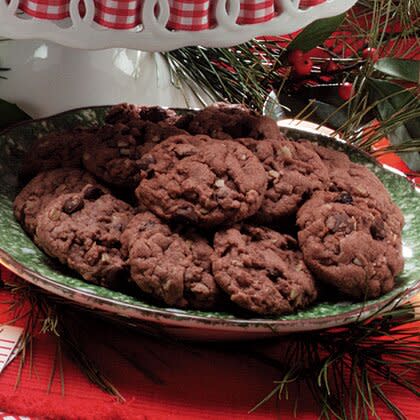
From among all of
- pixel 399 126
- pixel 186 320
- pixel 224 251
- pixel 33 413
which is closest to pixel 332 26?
pixel 399 126

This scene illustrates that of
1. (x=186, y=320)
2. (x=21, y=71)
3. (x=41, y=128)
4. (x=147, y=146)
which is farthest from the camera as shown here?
(x=21, y=71)

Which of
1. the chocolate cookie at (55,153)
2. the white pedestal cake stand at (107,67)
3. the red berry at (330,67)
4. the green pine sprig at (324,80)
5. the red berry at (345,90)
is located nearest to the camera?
the white pedestal cake stand at (107,67)

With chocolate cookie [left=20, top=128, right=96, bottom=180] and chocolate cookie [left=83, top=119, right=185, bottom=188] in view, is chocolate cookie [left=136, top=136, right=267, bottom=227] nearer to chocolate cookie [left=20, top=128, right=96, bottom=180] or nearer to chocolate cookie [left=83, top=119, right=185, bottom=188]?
chocolate cookie [left=83, top=119, right=185, bottom=188]

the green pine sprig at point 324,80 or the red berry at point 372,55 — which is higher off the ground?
the red berry at point 372,55

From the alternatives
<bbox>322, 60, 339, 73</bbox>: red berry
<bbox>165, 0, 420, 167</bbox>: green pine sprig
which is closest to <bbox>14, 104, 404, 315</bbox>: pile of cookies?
<bbox>165, 0, 420, 167</bbox>: green pine sprig

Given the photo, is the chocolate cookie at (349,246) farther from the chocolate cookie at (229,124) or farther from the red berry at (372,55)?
the red berry at (372,55)

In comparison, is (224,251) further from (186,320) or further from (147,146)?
(147,146)

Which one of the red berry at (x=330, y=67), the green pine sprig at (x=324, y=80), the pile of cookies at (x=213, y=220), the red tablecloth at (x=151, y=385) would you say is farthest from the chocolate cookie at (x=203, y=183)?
the red berry at (x=330, y=67)
